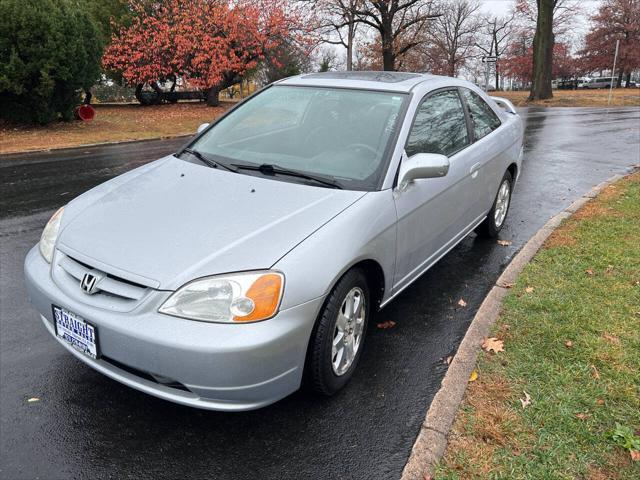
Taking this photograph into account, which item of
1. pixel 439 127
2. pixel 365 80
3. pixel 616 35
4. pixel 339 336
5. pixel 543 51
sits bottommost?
pixel 339 336

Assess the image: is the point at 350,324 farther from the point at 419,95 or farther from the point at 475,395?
the point at 419,95

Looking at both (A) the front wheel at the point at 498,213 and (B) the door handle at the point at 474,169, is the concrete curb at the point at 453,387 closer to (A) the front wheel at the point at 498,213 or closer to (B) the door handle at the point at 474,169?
(A) the front wheel at the point at 498,213

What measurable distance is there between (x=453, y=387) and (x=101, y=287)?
6.44ft

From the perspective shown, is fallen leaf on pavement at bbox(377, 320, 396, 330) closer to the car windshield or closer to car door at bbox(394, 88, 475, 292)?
car door at bbox(394, 88, 475, 292)

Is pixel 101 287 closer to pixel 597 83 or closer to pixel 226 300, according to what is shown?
pixel 226 300

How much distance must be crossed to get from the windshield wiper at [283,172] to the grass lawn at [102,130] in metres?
10.9

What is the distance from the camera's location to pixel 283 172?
3.31 metres

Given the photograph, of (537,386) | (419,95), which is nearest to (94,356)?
(537,386)

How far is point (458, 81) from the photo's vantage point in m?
4.67

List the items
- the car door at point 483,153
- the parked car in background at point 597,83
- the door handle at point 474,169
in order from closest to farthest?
1. the door handle at point 474,169
2. the car door at point 483,153
3. the parked car in background at point 597,83

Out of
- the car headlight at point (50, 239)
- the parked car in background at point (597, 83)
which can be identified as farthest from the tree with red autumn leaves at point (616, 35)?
the car headlight at point (50, 239)

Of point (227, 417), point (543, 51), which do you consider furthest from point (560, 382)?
point (543, 51)

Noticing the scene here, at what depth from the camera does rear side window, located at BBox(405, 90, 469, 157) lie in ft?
11.9

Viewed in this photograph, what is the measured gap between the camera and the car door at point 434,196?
3355 mm
